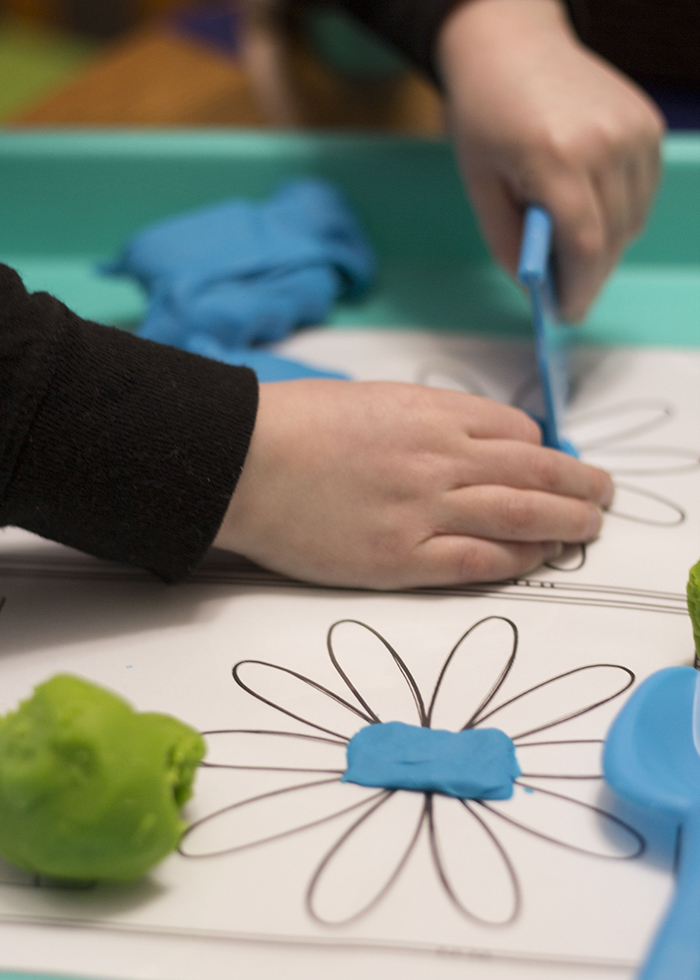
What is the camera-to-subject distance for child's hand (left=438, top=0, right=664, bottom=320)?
491 mm

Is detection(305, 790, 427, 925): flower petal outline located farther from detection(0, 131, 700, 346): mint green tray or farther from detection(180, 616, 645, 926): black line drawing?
detection(0, 131, 700, 346): mint green tray

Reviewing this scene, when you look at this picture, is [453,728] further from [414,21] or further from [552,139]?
[414,21]

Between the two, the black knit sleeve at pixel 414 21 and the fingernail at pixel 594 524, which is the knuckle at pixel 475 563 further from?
the black knit sleeve at pixel 414 21

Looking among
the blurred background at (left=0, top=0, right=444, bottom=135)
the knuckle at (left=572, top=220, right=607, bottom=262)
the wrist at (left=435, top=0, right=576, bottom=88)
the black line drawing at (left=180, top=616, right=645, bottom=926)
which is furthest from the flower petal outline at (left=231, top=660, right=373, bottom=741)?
the blurred background at (left=0, top=0, right=444, bottom=135)

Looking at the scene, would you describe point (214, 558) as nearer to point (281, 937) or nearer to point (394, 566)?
point (394, 566)

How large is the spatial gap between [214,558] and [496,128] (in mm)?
285

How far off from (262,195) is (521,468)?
344mm

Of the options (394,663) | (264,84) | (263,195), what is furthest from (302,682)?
(264,84)

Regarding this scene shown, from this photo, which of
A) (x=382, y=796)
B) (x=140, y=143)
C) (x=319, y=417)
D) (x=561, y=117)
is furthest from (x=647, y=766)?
(x=140, y=143)

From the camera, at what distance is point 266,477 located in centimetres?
40

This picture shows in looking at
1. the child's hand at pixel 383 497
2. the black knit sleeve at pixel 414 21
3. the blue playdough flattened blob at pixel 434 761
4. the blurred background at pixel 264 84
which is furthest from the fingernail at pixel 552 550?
the blurred background at pixel 264 84

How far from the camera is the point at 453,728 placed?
0.35 m

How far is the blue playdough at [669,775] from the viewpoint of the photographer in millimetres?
263

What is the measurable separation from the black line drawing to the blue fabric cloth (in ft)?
0.64
